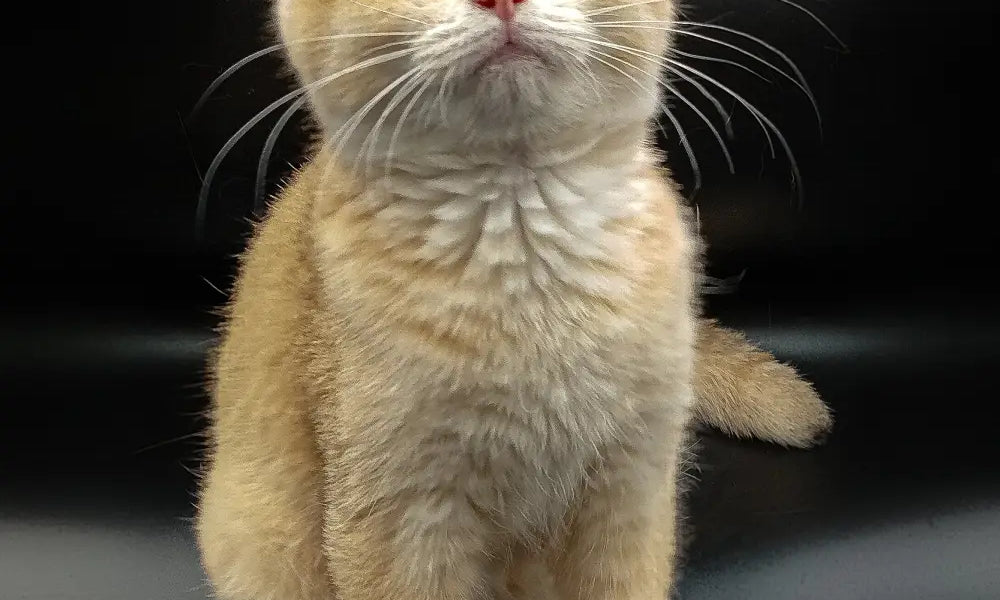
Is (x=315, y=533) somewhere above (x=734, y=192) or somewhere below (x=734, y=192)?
below

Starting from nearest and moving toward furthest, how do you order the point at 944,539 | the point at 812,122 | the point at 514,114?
the point at 514,114
the point at 944,539
the point at 812,122

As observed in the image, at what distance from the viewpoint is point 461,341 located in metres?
0.62

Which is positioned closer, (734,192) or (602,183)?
(602,183)

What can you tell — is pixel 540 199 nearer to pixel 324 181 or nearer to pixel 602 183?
pixel 602 183

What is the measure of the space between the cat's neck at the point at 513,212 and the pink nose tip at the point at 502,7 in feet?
0.35

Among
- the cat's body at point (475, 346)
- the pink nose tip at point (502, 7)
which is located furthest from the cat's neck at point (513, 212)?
the pink nose tip at point (502, 7)

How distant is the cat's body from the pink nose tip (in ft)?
0.10

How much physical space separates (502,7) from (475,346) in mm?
214

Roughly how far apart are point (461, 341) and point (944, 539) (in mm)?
644

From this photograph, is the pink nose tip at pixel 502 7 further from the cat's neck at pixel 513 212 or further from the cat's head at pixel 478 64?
the cat's neck at pixel 513 212

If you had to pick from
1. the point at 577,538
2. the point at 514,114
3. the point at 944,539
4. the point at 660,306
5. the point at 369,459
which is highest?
the point at 514,114

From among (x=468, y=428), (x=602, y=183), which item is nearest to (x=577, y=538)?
(x=468, y=428)

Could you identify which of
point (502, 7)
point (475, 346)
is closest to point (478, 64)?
point (502, 7)

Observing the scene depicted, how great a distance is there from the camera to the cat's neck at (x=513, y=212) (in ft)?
2.07
